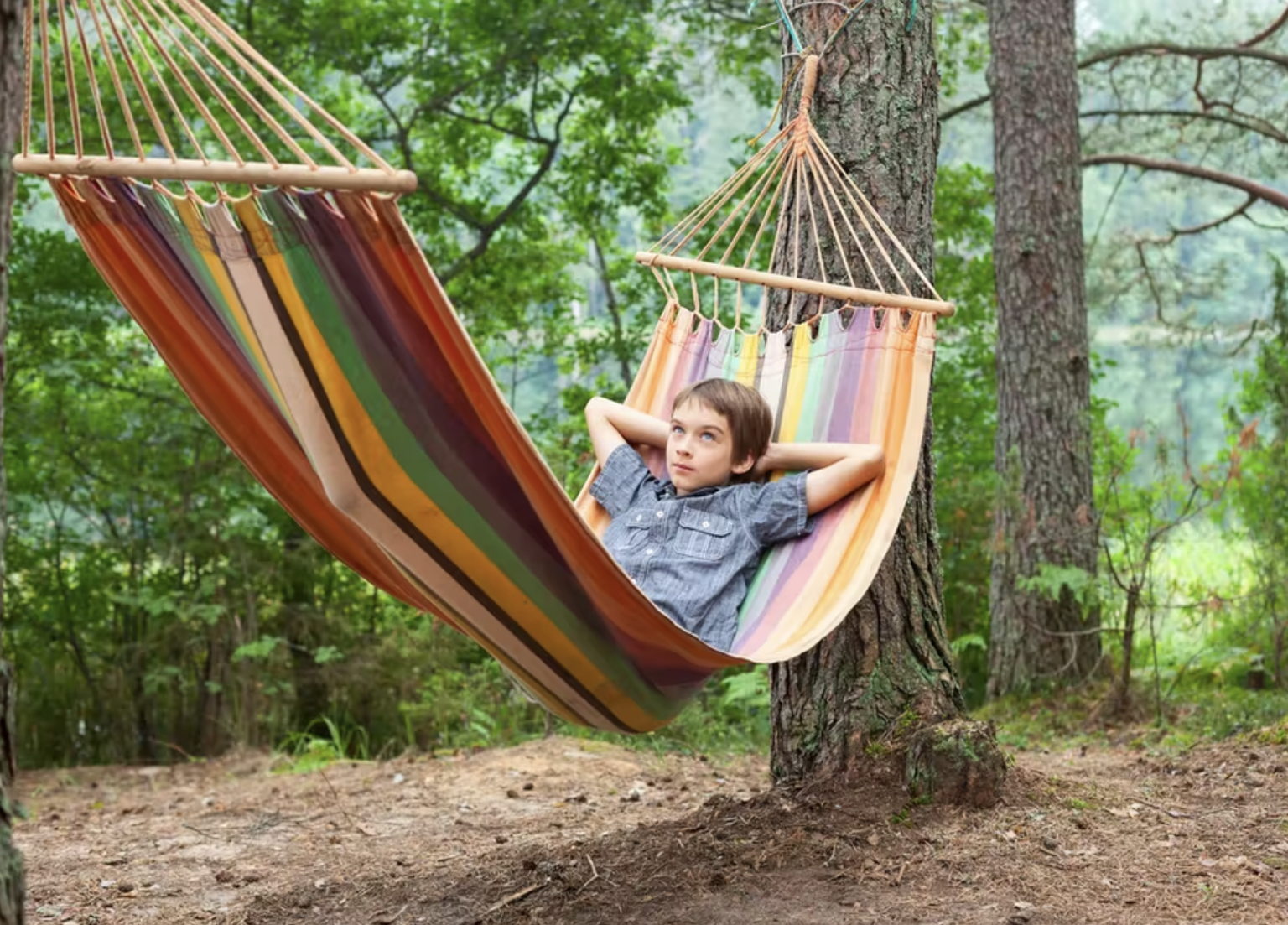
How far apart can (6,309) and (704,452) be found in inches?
53.4

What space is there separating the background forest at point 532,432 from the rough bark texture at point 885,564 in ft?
4.77

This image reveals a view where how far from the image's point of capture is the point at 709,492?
244cm

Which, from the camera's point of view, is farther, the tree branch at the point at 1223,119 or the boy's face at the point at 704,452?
the tree branch at the point at 1223,119

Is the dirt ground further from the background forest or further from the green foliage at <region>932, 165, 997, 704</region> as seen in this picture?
the green foliage at <region>932, 165, 997, 704</region>

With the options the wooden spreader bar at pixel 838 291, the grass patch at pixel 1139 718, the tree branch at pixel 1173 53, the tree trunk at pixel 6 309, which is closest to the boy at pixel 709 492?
the wooden spreader bar at pixel 838 291

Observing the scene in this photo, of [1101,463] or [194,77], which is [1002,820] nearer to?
[1101,463]

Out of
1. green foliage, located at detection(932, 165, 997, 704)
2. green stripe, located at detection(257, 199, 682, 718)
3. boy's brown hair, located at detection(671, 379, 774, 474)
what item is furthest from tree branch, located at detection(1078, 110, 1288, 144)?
green stripe, located at detection(257, 199, 682, 718)

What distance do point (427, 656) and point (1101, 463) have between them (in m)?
2.85

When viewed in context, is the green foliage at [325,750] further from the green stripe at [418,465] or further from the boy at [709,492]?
the green stripe at [418,465]

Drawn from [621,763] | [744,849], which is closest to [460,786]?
[621,763]

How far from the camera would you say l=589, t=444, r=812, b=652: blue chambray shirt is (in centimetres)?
228

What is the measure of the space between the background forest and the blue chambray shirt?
1.58 meters

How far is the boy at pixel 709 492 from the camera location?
229 cm

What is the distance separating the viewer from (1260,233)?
70.0 ft
